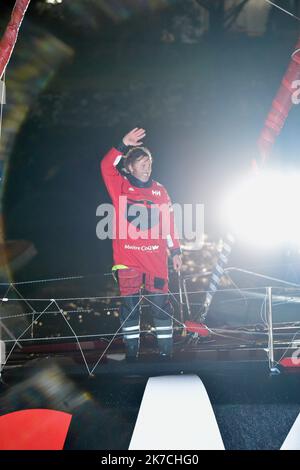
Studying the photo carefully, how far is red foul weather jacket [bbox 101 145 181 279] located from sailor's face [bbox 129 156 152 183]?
0.12 ft

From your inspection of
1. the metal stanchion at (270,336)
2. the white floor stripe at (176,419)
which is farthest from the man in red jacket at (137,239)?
the metal stanchion at (270,336)

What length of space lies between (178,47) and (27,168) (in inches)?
231

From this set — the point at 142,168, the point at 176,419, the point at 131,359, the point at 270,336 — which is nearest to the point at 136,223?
the point at 142,168

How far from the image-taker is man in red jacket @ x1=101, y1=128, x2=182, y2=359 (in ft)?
9.91

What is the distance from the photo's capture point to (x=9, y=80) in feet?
37.1

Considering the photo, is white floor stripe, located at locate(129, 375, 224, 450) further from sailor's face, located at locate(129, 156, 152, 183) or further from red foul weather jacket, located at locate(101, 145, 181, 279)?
sailor's face, located at locate(129, 156, 152, 183)

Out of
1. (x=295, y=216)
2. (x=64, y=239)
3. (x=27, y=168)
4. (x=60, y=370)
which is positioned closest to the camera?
(x=60, y=370)

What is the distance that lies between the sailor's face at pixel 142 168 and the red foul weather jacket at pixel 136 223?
1.4 inches

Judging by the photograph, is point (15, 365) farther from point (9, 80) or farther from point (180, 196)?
point (9, 80)

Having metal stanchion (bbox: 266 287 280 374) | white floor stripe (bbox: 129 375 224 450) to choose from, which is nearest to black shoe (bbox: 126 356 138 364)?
white floor stripe (bbox: 129 375 224 450)

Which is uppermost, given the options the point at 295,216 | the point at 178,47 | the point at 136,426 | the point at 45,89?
the point at 178,47

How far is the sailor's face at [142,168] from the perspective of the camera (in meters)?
3.08

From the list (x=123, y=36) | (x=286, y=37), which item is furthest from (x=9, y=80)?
(x=286, y=37)

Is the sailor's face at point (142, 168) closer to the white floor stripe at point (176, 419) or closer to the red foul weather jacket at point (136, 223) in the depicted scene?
the red foul weather jacket at point (136, 223)
